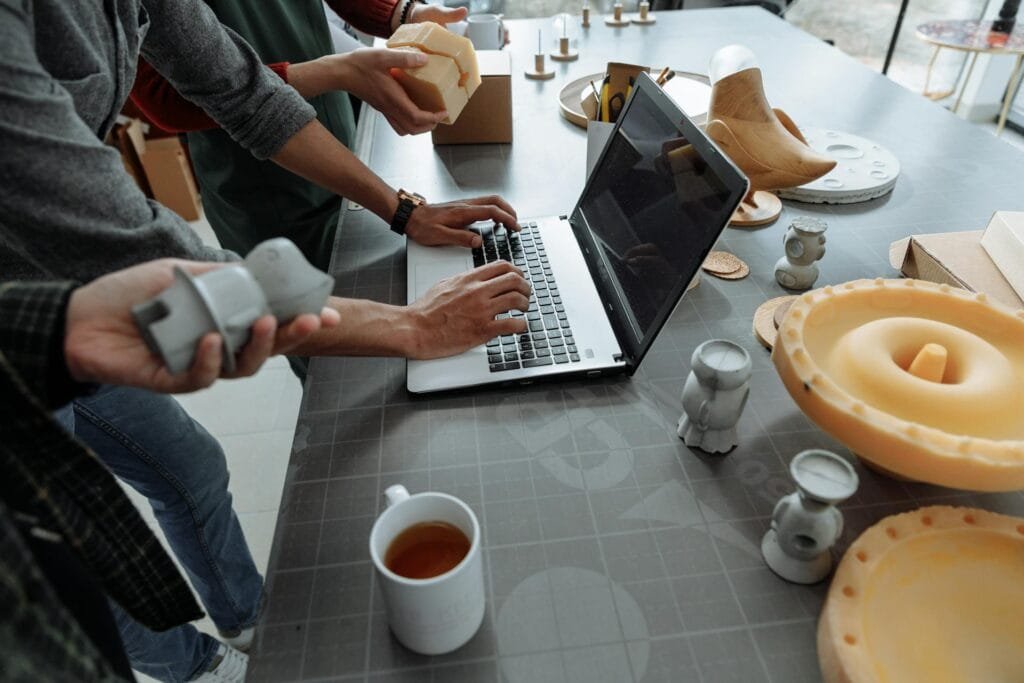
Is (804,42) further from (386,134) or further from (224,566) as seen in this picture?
(224,566)

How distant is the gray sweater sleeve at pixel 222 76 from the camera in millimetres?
882

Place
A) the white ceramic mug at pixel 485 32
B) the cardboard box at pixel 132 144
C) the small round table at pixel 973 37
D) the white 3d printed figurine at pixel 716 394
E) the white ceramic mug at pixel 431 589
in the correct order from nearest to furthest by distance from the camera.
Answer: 1. the white ceramic mug at pixel 431 589
2. the white 3d printed figurine at pixel 716 394
3. the white ceramic mug at pixel 485 32
4. the small round table at pixel 973 37
5. the cardboard box at pixel 132 144

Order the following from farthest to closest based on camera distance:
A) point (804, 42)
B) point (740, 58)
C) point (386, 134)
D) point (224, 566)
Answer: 1. point (804, 42)
2. point (386, 134)
3. point (224, 566)
4. point (740, 58)

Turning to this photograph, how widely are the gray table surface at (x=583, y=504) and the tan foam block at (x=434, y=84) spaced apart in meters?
0.25

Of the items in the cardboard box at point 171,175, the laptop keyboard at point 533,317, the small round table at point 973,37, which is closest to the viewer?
the laptop keyboard at point 533,317

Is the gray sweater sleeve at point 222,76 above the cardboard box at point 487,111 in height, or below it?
above

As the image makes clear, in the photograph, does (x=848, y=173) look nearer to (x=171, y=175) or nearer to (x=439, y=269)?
(x=439, y=269)

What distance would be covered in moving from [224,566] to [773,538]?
1008 millimetres

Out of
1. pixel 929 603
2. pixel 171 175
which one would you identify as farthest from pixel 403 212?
pixel 171 175

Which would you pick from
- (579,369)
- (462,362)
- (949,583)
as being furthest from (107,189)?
(949,583)

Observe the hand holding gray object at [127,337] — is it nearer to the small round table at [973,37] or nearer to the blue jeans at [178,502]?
the blue jeans at [178,502]

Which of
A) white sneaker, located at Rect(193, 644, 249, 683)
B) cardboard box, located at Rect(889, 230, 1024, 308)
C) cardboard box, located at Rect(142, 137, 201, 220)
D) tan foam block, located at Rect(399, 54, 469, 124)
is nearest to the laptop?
tan foam block, located at Rect(399, 54, 469, 124)

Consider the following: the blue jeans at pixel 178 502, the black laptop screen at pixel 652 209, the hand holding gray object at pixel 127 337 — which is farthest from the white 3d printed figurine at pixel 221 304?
the blue jeans at pixel 178 502

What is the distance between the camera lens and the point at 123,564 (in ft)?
1.69
